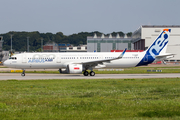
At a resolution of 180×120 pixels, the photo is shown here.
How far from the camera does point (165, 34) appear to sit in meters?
43.1

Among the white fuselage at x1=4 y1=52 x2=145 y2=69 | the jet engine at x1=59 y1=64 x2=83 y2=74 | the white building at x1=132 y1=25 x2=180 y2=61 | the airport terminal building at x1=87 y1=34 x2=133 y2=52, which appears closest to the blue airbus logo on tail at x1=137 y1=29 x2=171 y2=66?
the white fuselage at x1=4 y1=52 x2=145 y2=69

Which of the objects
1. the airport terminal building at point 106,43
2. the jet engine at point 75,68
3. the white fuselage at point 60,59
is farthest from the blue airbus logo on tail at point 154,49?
the airport terminal building at point 106,43

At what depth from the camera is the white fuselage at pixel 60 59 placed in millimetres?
39938

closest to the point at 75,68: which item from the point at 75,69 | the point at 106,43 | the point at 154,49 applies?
the point at 75,69

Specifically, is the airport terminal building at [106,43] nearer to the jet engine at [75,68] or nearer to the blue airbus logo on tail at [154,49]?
the blue airbus logo on tail at [154,49]

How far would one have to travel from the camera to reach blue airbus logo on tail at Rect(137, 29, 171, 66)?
4150 centimetres

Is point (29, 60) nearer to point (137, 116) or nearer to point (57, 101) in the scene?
point (57, 101)

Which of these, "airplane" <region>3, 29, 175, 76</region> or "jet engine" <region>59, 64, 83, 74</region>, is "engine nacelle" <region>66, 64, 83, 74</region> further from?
"airplane" <region>3, 29, 175, 76</region>

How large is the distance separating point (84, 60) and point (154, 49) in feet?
38.5

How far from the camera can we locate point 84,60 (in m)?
40.7

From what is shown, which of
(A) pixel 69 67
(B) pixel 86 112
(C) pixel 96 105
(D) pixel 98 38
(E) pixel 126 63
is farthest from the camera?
(D) pixel 98 38

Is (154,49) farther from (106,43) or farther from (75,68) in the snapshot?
(106,43)

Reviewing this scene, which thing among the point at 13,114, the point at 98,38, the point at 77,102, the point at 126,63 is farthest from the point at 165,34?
the point at 98,38

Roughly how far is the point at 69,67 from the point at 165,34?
687 inches
